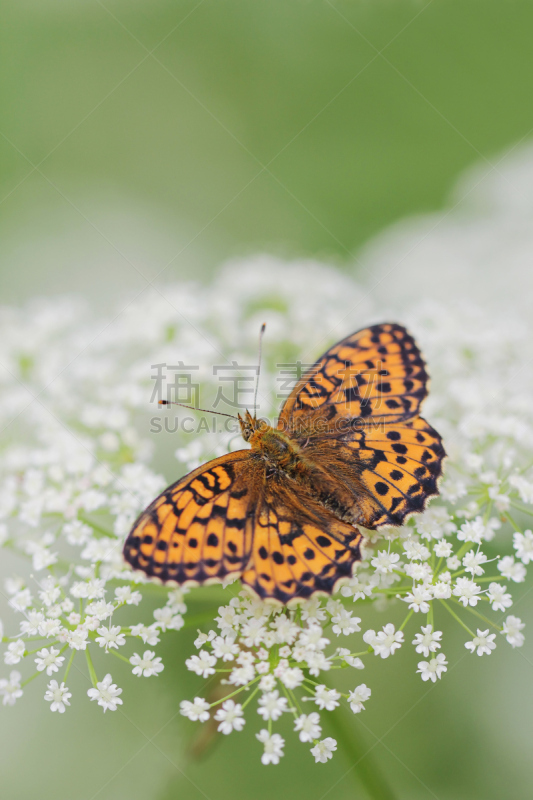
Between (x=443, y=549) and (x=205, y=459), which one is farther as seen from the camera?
(x=205, y=459)

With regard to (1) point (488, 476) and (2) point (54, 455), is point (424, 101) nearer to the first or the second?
(1) point (488, 476)

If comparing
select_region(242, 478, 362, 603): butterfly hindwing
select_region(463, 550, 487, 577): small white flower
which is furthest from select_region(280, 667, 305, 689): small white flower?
select_region(463, 550, 487, 577): small white flower

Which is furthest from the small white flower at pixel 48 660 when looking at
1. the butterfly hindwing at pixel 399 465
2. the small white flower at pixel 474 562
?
the small white flower at pixel 474 562

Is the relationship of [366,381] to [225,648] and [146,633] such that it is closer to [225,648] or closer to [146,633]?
[225,648]

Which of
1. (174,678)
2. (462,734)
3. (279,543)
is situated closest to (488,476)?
(279,543)

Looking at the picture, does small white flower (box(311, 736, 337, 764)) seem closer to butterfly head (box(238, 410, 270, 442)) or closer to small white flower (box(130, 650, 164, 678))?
small white flower (box(130, 650, 164, 678))

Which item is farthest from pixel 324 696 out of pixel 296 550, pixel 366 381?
pixel 366 381

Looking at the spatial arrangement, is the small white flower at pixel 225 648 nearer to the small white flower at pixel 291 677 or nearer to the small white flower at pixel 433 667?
the small white flower at pixel 291 677
